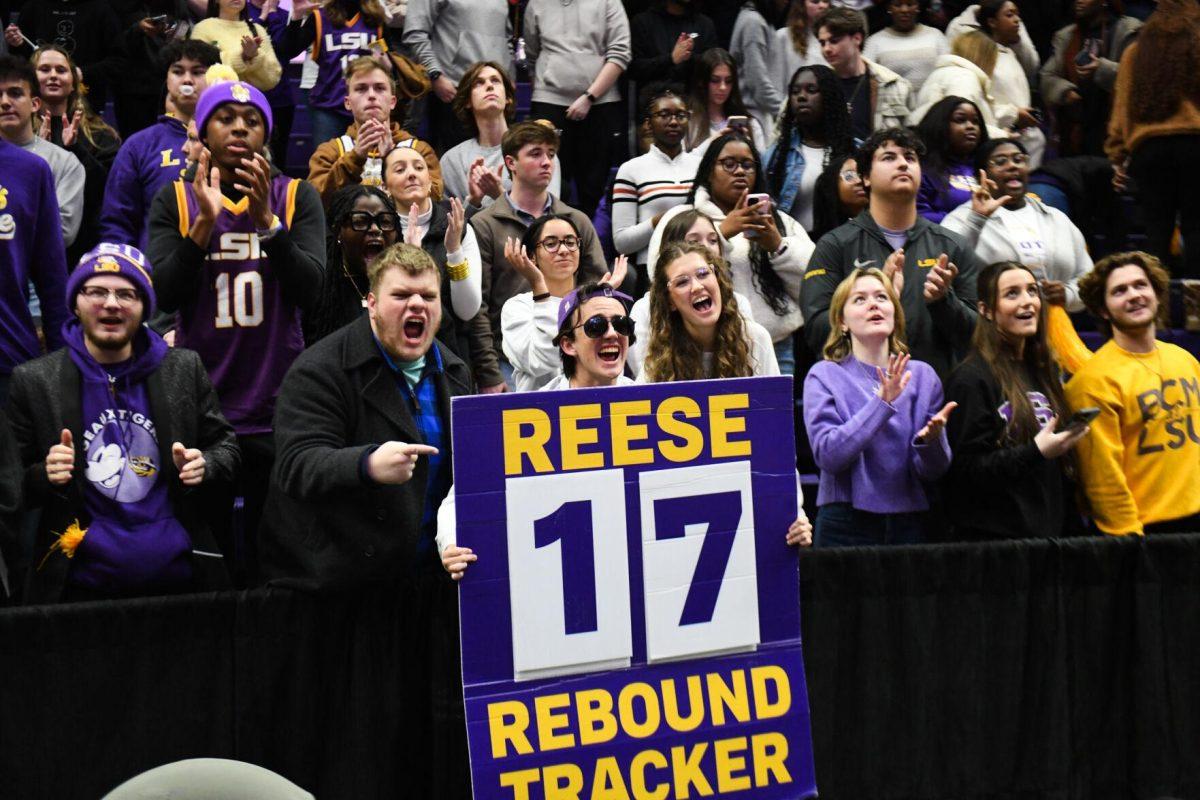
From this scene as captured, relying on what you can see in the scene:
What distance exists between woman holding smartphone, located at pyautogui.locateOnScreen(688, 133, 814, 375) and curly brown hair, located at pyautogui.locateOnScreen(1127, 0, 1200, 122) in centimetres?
251

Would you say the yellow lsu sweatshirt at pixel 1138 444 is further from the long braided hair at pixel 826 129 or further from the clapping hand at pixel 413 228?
the clapping hand at pixel 413 228

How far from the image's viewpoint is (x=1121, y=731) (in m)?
5.96

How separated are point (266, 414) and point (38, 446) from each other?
1.05m

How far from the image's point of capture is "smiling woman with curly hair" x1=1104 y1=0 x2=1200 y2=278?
8.95m

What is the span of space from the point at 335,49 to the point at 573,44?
4.79ft

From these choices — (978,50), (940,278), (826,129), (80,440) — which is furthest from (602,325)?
(978,50)

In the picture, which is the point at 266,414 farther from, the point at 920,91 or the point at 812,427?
the point at 920,91

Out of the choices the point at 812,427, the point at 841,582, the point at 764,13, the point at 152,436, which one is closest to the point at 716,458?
the point at 841,582

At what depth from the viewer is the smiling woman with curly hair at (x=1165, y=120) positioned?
352 inches

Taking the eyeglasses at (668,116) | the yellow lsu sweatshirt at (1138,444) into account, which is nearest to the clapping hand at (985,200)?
the yellow lsu sweatshirt at (1138,444)

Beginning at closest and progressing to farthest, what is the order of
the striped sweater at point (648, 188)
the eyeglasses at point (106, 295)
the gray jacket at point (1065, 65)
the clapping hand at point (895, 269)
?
the eyeglasses at point (106, 295) → the clapping hand at point (895, 269) → the striped sweater at point (648, 188) → the gray jacket at point (1065, 65)

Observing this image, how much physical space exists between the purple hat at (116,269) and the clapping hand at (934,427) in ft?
9.49

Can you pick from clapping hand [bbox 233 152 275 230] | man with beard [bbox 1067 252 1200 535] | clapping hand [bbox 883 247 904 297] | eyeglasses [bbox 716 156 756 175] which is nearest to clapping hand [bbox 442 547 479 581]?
clapping hand [bbox 233 152 275 230]

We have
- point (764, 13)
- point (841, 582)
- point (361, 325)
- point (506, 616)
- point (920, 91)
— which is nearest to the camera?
point (506, 616)
